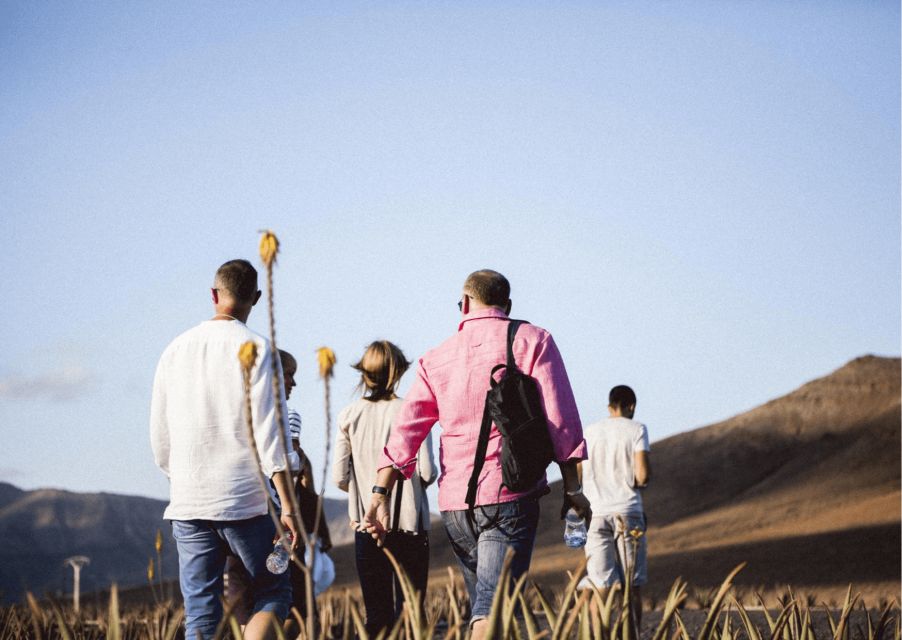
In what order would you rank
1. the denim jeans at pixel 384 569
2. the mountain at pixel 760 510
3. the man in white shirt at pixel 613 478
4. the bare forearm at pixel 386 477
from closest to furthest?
the bare forearm at pixel 386 477, the denim jeans at pixel 384 569, the man in white shirt at pixel 613 478, the mountain at pixel 760 510

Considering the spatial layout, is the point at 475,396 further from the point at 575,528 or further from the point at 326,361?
the point at 326,361

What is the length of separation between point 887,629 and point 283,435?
6001 mm

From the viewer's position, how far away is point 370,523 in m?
3.85

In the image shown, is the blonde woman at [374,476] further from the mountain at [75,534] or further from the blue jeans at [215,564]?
the mountain at [75,534]

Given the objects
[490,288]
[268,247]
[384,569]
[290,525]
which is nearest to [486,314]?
[490,288]

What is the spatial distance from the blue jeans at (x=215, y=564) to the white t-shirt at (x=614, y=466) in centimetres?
292

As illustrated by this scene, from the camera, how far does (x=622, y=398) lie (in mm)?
6188

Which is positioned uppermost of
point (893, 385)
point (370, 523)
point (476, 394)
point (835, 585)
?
point (893, 385)

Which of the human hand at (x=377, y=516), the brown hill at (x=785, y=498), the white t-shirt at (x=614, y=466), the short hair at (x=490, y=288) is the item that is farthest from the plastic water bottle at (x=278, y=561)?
the brown hill at (x=785, y=498)

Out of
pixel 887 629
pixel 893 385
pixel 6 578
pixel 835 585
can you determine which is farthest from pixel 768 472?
pixel 887 629

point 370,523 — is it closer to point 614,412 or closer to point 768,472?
point 614,412

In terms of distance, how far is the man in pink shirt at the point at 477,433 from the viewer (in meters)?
3.42

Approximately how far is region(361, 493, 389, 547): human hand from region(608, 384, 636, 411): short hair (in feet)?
8.50

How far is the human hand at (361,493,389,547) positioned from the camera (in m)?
3.80
